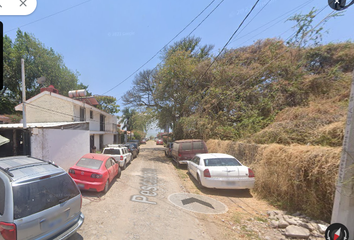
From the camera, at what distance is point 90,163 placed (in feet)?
19.9

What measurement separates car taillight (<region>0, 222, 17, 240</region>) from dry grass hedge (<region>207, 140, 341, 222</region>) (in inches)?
228

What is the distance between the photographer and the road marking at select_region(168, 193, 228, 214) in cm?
466

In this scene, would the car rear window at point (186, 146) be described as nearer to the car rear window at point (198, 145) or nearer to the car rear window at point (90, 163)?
the car rear window at point (198, 145)

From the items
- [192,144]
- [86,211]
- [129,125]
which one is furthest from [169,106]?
[129,125]

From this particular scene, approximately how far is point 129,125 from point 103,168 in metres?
40.3

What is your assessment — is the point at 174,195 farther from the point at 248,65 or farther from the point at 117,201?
the point at 248,65

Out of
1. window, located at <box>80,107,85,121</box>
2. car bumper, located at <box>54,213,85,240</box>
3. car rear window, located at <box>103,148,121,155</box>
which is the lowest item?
car bumper, located at <box>54,213,85,240</box>

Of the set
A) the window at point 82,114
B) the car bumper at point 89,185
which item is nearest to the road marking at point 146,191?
the car bumper at point 89,185

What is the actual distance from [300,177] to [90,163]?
693cm

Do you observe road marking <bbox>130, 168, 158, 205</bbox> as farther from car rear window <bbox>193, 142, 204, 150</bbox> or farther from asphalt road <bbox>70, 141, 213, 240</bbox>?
car rear window <bbox>193, 142, 204, 150</bbox>

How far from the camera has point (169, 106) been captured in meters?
18.0

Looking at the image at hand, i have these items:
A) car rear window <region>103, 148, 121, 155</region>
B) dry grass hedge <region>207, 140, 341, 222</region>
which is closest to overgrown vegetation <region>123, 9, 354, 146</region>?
dry grass hedge <region>207, 140, 341, 222</region>

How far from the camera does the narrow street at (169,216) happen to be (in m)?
3.44

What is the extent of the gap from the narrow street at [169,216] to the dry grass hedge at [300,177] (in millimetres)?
587
